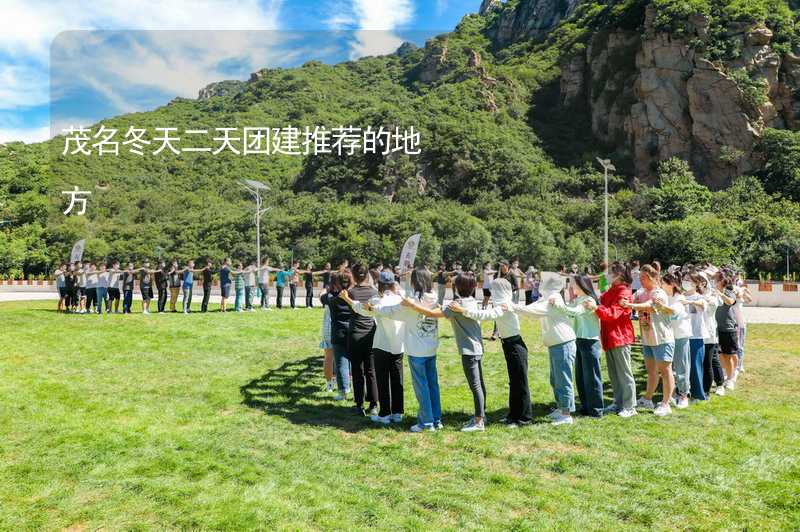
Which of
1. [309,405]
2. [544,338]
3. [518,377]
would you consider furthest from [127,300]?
[544,338]

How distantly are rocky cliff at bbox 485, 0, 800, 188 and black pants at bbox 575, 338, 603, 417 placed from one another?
200ft

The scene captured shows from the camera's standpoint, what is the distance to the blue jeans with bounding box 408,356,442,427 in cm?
680

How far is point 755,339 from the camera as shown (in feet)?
48.3

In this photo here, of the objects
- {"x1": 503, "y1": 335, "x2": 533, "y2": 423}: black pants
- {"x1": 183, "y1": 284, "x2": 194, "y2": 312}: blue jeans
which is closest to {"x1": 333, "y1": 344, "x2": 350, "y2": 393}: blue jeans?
{"x1": 503, "y1": 335, "x2": 533, "y2": 423}: black pants

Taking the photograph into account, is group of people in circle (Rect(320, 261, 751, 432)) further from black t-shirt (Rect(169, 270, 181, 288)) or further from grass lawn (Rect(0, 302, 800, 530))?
black t-shirt (Rect(169, 270, 181, 288))

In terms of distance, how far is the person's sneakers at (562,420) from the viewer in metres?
6.98

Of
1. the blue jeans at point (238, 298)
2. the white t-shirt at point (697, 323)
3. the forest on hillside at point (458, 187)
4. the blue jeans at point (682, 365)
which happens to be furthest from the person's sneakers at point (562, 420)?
the forest on hillside at point (458, 187)

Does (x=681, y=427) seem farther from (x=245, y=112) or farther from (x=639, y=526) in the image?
(x=245, y=112)

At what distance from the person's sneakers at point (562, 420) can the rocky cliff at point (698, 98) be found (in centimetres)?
6150

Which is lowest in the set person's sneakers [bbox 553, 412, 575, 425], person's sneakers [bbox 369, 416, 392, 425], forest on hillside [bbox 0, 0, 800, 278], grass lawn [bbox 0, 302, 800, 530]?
grass lawn [bbox 0, 302, 800, 530]

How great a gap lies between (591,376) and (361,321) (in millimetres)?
3056

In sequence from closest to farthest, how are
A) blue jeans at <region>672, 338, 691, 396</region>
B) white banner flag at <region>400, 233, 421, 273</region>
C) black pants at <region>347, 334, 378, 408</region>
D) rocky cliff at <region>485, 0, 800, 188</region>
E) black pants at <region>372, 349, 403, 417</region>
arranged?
black pants at <region>372, 349, 403, 417</region>, black pants at <region>347, 334, 378, 408</region>, blue jeans at <region>672, 338, 691, 396</region>, white banner flag at <region>400, 233, 421, 273</region>, rocky cliff at <region>485, 0, 800, 188</region>

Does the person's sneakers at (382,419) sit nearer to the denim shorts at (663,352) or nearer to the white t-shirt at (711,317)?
the denim shorts at (663,352)

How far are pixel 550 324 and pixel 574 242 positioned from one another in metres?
47.0
